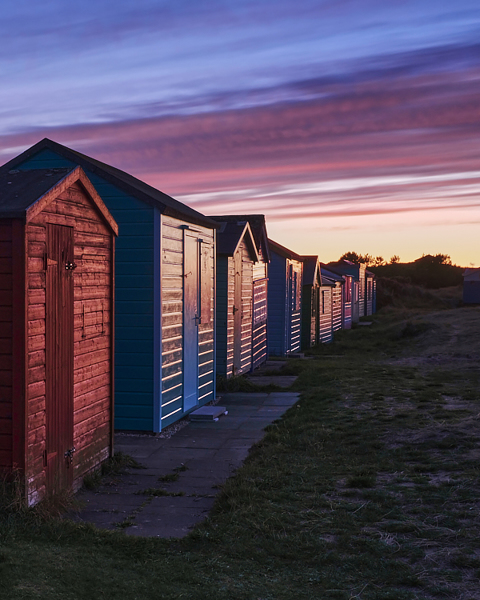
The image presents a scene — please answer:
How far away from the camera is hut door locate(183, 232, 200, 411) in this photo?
10102 mm

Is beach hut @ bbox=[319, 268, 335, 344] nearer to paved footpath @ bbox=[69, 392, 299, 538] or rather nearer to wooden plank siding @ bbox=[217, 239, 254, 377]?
wooden plank siding @ bbox=[217, 239, 254, 377]

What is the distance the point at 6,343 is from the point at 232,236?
9.71 meters

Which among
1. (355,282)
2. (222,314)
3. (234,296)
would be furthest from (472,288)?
(222,314)

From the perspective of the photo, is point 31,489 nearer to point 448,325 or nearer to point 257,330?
point 257,330

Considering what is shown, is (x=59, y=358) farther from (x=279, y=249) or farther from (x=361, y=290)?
(x=361, y=290)

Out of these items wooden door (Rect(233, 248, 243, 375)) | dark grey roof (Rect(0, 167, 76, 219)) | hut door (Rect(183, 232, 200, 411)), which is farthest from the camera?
wooden door (Rect(233, 248, 243, 375))

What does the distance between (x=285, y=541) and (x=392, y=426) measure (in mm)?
4696

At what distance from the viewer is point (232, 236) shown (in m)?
14.5

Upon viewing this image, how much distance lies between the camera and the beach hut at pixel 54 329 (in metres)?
5.05

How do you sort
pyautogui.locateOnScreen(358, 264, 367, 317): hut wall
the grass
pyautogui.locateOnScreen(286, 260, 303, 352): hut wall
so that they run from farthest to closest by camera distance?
pyautogui.locateOnScreen(358, 264, 367, 317): hut wall → pyautogui.locateOnScreen(286, 260, 303, 352): hut wall → the grass

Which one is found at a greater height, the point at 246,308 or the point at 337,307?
the point at 246,308

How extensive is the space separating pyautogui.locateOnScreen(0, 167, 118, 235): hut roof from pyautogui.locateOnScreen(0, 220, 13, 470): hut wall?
0.16 metres

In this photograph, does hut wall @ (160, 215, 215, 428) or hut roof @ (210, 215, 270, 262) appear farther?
hut roof @ (210, 215, 270, 262)

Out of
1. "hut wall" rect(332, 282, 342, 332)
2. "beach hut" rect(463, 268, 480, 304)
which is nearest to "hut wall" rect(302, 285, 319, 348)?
"hut wall" rect(332, 282, 342, 332)
